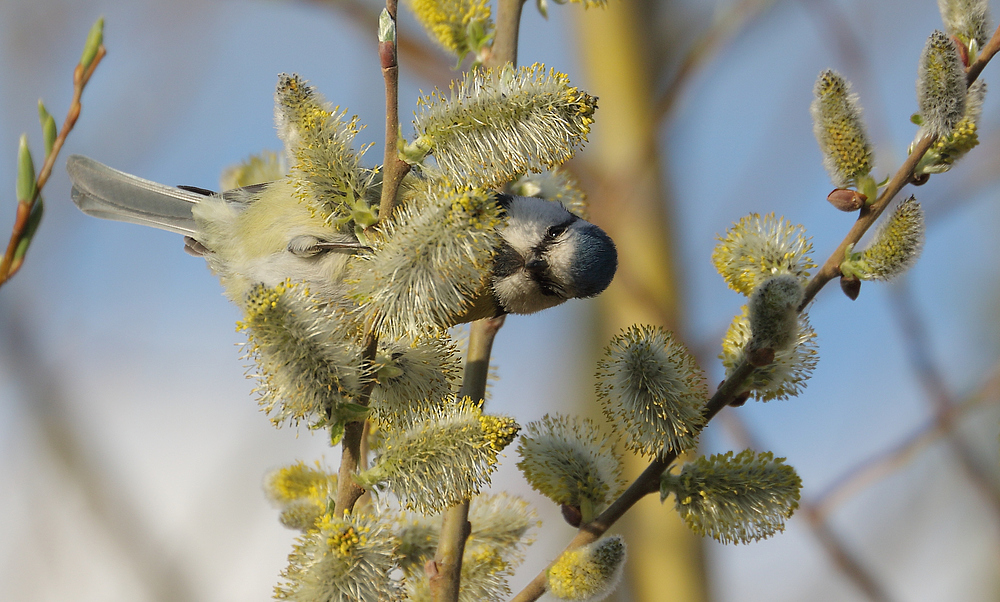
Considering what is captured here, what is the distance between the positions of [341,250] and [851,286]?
1.08 metres

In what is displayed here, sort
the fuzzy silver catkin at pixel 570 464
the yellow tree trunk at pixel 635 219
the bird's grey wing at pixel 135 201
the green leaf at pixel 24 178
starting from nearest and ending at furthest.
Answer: the green leaf at pixel 24 178, the fuzzy silver catkin at pixel 570 464, the bird's grey wing at pixel 135 201, the yellow tree trunk at pixel 635 219

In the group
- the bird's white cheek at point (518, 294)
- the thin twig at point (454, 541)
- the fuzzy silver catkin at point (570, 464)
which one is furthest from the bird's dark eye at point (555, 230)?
the fuzzy silver catkin at point (570, 464)

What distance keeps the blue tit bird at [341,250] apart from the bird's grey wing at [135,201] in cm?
6

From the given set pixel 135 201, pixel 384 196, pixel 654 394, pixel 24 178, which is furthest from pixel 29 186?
pixel 135 201

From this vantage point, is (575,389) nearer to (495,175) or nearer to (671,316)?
(671,316)

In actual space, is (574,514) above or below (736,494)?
above

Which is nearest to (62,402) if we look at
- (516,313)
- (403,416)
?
(516,313)

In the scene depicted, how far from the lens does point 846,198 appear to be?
140 cm

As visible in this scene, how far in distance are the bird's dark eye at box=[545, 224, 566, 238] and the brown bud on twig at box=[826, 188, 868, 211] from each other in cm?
67

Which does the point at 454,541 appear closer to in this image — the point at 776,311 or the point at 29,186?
the point at 776,311

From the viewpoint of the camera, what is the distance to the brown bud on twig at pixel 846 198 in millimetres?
1396

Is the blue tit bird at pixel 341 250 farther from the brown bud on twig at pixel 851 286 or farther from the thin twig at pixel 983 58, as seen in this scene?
the thin twig at pixel 983 58

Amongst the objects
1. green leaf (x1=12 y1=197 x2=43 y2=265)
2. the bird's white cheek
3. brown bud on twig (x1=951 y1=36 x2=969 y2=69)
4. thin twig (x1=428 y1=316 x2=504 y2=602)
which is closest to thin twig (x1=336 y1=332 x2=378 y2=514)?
thin twig (x1=428 y1=316 x2=504 y2=602)

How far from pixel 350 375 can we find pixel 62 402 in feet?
12.9
